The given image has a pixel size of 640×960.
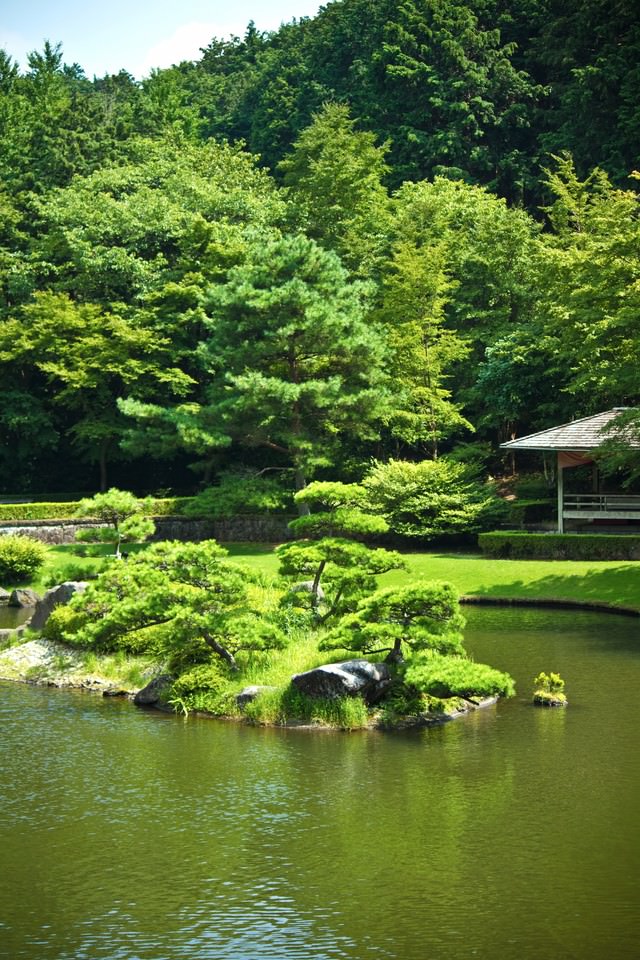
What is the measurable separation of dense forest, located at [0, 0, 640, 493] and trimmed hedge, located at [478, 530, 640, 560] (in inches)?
184

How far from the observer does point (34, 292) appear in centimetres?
5112

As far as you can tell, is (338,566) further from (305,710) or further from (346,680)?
(305,710)

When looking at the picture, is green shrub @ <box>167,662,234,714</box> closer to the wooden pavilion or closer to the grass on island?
the grass on island

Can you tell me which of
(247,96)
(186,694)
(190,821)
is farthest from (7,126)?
(190,821)

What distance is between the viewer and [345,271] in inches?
1747

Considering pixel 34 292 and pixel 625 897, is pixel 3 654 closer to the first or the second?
pixel 625 897

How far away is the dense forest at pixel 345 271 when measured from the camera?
1667 inches

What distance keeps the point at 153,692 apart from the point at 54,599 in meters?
5.44

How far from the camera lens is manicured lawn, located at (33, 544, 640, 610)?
31281 millimetres

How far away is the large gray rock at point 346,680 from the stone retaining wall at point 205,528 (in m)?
24.4

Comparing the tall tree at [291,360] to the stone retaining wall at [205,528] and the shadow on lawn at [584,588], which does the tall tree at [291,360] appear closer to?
the stone retaining wall at [205,528]

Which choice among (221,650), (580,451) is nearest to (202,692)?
(221,650)

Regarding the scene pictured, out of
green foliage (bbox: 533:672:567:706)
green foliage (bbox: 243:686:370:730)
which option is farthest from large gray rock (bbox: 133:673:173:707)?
green foliage (bbox: 533:672:567:706)

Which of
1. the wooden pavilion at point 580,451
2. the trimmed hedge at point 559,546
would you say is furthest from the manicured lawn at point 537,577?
the wooden pavilion at point 580,451
